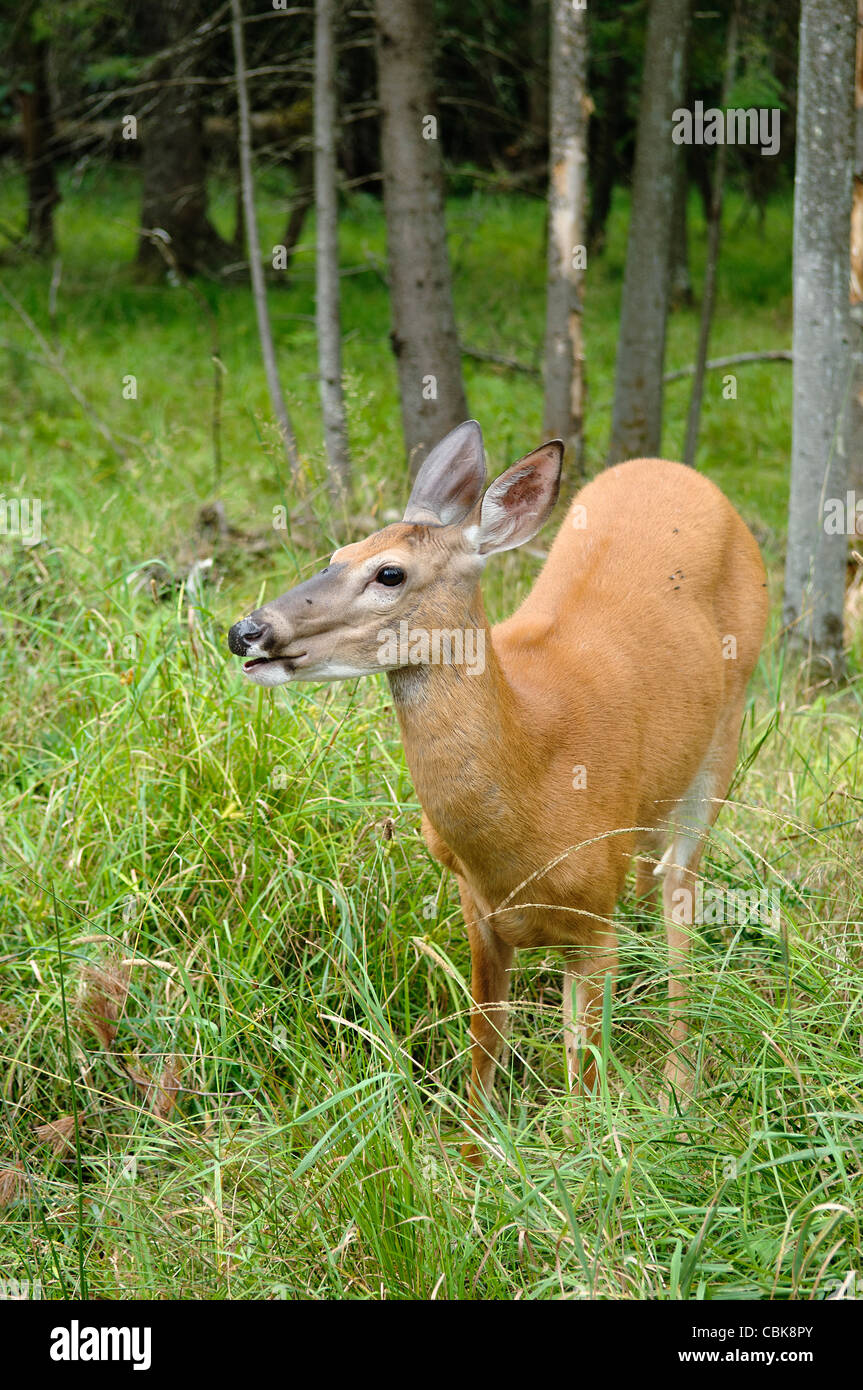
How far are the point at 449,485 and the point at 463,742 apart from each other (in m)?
0.62

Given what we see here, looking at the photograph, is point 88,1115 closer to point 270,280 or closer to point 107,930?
point 107,930

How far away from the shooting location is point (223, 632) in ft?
16.0

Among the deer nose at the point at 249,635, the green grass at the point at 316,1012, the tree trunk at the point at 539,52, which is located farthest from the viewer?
the tree trunk at the point at 539,52

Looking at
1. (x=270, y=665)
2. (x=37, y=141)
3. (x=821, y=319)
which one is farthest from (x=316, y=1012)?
(x=37, y=141)

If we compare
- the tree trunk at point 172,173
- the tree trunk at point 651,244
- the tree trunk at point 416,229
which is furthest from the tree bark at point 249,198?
the tree trunk at point 172,173

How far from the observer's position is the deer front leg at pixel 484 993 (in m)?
3.40

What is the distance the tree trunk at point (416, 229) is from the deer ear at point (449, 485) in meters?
4.08

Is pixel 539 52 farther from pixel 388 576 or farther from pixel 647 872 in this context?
pixel 388 576

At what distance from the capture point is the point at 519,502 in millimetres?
3209

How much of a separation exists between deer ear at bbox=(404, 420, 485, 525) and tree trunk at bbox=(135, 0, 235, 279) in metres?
11.7

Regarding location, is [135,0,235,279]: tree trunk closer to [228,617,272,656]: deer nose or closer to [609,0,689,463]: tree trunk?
[609,0,689,463]: tree trunk

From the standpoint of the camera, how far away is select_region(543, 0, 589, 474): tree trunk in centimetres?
786

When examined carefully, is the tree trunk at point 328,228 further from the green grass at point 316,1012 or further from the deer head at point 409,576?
the deer head at point 409,576
